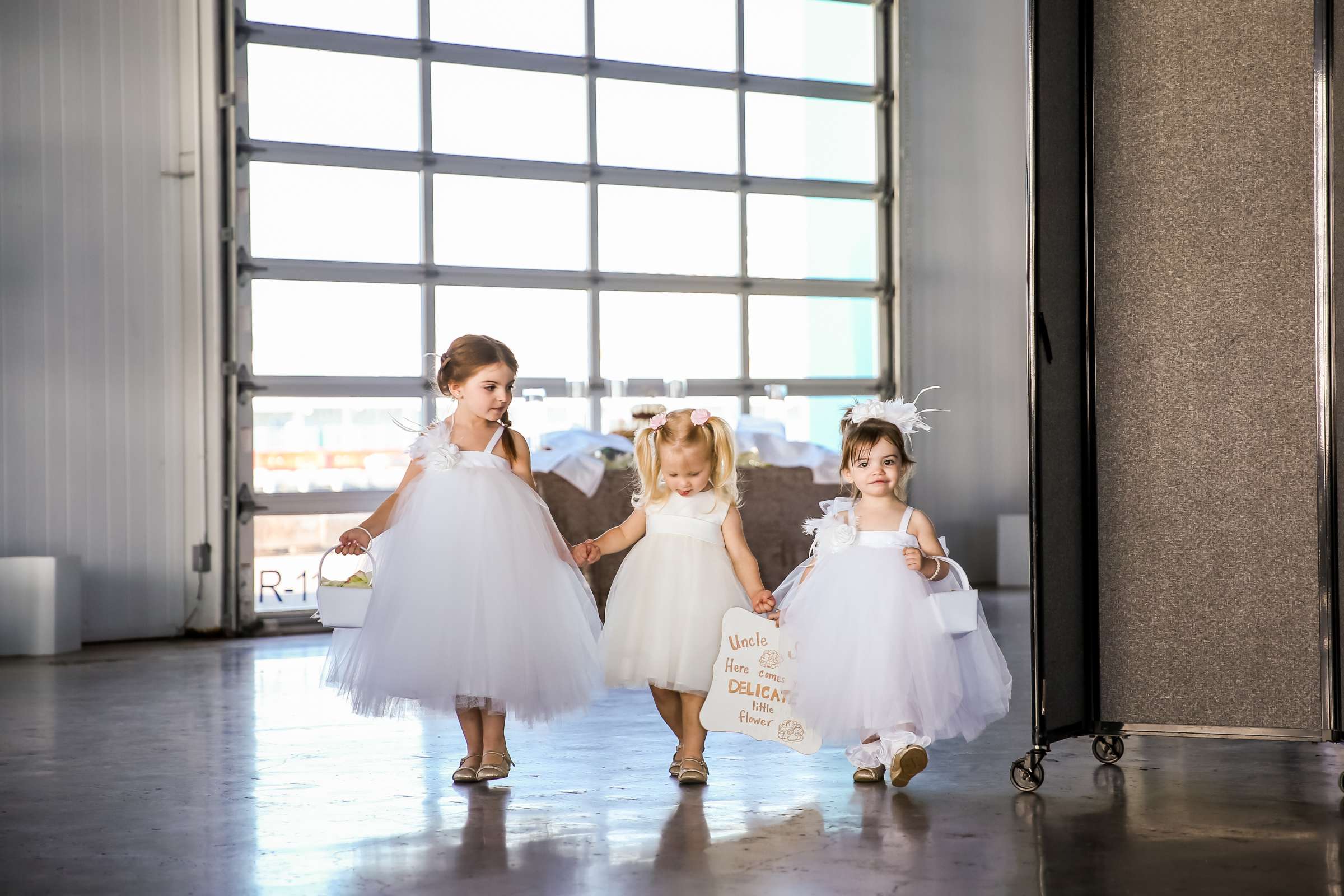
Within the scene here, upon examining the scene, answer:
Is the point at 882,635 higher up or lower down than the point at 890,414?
lower down

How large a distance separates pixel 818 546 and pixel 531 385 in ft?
13.9

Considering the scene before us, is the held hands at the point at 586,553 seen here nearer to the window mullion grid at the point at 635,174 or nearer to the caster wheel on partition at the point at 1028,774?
the caster wheel on partition at the point at 1028,774

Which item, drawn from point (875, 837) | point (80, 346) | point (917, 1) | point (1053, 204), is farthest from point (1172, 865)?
point (917, 1)

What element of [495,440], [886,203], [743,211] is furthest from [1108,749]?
[886,203]

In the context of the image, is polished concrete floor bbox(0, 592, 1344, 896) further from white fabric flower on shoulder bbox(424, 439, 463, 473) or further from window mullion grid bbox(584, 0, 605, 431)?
window mullion grid bbox(584, 0, 605, 431)

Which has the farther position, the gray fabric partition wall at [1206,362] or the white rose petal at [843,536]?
the white rose petal at [843,536]

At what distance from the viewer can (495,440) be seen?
10.2 ft

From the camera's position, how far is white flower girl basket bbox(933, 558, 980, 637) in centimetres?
273

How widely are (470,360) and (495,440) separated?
0.62 feet

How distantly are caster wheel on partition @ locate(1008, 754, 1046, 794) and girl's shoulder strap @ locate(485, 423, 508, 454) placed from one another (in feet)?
4.29

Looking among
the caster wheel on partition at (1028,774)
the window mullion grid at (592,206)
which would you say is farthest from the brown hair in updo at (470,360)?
the window mullion grid at (592,206)

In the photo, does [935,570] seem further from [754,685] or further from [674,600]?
[674,600]

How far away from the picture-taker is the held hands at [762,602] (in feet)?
9.69

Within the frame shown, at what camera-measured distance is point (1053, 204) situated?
2.84m
